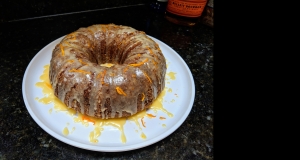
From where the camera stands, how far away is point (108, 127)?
1057 mm

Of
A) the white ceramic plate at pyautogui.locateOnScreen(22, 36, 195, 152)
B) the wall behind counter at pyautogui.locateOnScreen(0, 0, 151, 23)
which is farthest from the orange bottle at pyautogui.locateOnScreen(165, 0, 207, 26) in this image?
the white ceramic plate at pyautogui.locateOnScreen(22, 36, 195, 152)

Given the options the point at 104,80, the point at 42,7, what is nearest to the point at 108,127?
the point at 104,80

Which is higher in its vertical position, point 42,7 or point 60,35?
point 42,7

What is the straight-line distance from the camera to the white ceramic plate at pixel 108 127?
970mm

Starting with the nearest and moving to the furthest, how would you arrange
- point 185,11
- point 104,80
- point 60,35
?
point 104,80, point 60,35, point 185,11

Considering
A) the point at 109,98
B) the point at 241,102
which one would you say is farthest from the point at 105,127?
the point at 241,102

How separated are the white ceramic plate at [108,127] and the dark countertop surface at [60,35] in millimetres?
42

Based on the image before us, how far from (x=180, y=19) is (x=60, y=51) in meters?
0.96

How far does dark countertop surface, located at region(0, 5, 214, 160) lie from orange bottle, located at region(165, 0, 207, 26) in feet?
0.15

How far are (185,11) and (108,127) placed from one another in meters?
1.02

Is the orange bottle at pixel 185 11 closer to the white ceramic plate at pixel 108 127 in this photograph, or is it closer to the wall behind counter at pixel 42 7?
the wall behind counter at pixel 42 7

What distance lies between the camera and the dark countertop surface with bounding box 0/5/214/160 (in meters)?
0.98

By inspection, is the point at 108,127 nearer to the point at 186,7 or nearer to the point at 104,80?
the point at 104,80

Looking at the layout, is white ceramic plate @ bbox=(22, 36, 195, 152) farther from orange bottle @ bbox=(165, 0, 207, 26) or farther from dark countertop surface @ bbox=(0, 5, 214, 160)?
orange bottle @ bbox=(165, 0, 207, 26)
